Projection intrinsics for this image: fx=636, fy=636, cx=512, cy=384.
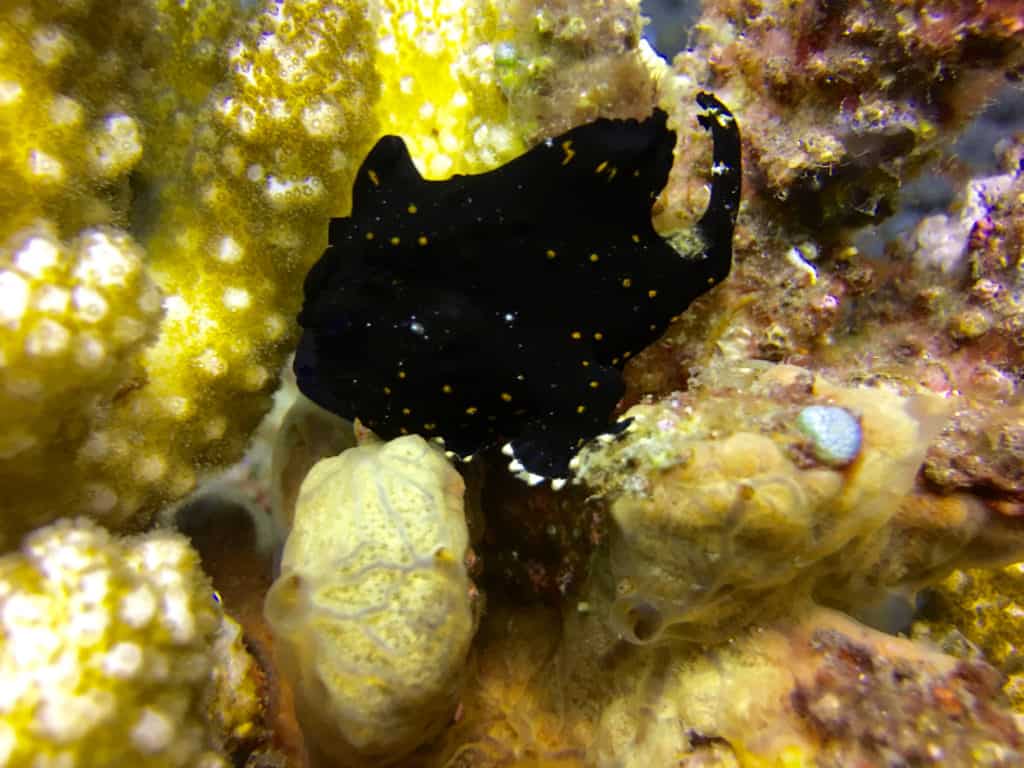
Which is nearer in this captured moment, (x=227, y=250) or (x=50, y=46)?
(x=50, y=46)

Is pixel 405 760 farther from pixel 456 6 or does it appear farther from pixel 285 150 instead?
pixel 456 6

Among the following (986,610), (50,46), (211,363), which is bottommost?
(986,610)

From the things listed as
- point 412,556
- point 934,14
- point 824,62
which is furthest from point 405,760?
point 934,14

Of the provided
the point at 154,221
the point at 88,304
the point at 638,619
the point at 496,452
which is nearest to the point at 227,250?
the point at 154,221

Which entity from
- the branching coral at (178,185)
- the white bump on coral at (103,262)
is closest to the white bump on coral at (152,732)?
the branching coral at (178,185)

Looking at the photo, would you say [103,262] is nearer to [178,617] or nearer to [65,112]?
[65,112]

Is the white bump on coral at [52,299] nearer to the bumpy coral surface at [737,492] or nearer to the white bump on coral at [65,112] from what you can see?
the white bump on coral at [65,112]
